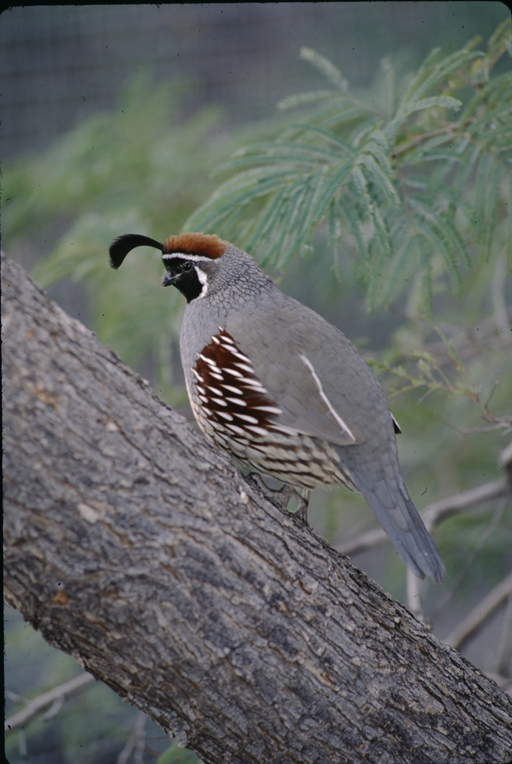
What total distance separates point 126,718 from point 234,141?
12.2 feet

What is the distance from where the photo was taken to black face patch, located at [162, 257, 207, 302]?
2.37m

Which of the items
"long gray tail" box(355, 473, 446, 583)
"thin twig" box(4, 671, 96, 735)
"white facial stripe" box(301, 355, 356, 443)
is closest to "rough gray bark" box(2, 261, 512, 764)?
"long gray tail" box(355, 473, 446, 583)

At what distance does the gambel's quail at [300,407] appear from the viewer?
1.97 metres

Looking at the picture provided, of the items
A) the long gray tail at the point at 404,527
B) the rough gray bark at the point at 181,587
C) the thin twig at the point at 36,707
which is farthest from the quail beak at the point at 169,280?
the thin twig at the point at 36,707

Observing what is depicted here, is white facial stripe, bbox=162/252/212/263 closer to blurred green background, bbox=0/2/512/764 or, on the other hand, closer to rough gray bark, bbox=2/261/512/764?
rough gray bark, bbox=2/261/512/764

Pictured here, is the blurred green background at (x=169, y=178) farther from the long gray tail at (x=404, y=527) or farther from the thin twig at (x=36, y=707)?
the long gray tail at (x=404, y=527)

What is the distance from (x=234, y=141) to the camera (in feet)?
12.7

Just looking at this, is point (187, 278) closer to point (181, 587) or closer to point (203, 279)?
point (203, 279)

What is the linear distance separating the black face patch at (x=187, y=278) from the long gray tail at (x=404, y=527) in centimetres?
99

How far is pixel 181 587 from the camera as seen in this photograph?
4.98 feet

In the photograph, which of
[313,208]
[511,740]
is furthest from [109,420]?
[511,740]

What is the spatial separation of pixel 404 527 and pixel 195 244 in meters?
1.25

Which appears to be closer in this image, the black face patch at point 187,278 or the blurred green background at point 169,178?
the black face patch at point 187,278

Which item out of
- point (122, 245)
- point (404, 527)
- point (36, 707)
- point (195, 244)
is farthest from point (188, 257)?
point (36, 707)
